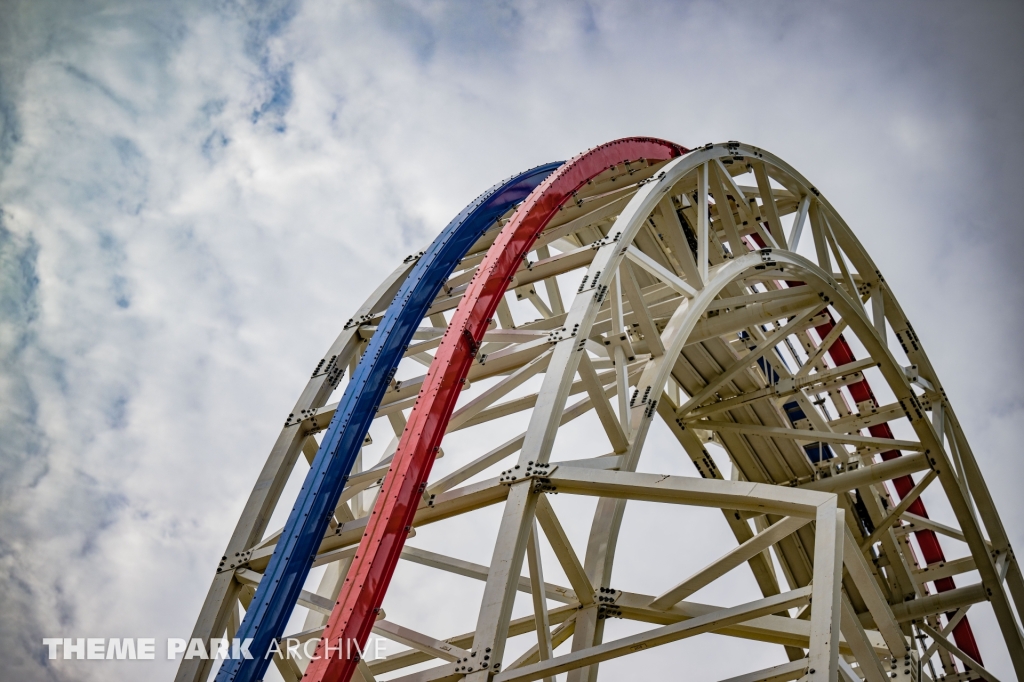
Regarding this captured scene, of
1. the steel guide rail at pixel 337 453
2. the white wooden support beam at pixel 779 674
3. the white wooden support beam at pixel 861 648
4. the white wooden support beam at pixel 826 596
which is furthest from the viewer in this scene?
the steel guide rail at pixel 337 453

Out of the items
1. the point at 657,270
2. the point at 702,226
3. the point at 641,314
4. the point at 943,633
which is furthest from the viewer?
the point at 943,633

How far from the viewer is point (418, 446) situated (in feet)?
35.3

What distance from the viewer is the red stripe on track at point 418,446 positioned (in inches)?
376

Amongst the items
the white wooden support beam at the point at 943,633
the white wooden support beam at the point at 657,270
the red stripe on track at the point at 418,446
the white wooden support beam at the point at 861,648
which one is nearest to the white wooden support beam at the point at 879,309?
the white wooden support beam at the point at 943,633

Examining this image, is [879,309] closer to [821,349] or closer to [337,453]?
[821,349]

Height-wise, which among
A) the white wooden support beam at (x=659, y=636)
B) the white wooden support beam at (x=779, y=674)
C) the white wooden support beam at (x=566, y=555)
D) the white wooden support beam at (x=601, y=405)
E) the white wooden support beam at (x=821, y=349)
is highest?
the white wooden support beam at (x=821, y=349)

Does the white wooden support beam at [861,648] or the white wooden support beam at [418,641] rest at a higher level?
the white wooden support beam at [418,641]

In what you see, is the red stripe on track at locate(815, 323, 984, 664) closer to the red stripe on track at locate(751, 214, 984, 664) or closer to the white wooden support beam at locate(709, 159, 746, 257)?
the red stripe on track at locate(751, 214, 984, 664)

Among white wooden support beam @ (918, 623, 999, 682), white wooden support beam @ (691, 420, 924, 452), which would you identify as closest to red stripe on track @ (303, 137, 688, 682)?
white wooden support beam @ (691, 420, 924, 452)

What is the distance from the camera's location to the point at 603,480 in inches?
418

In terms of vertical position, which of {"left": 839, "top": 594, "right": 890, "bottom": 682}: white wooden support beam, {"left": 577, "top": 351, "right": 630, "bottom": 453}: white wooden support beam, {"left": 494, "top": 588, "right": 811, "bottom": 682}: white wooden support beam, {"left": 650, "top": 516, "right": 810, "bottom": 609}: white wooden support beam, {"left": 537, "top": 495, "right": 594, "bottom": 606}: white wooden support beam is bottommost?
{"left": 839, "top": 594, "right": 890, "bottom": 682}: white wooden support beam

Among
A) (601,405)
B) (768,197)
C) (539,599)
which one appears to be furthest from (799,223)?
(539,599)

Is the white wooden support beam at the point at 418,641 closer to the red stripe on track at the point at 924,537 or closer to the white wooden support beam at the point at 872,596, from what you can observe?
the white wooden support beam at the point at 872,596

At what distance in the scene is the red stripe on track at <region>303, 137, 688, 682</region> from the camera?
955 cm
